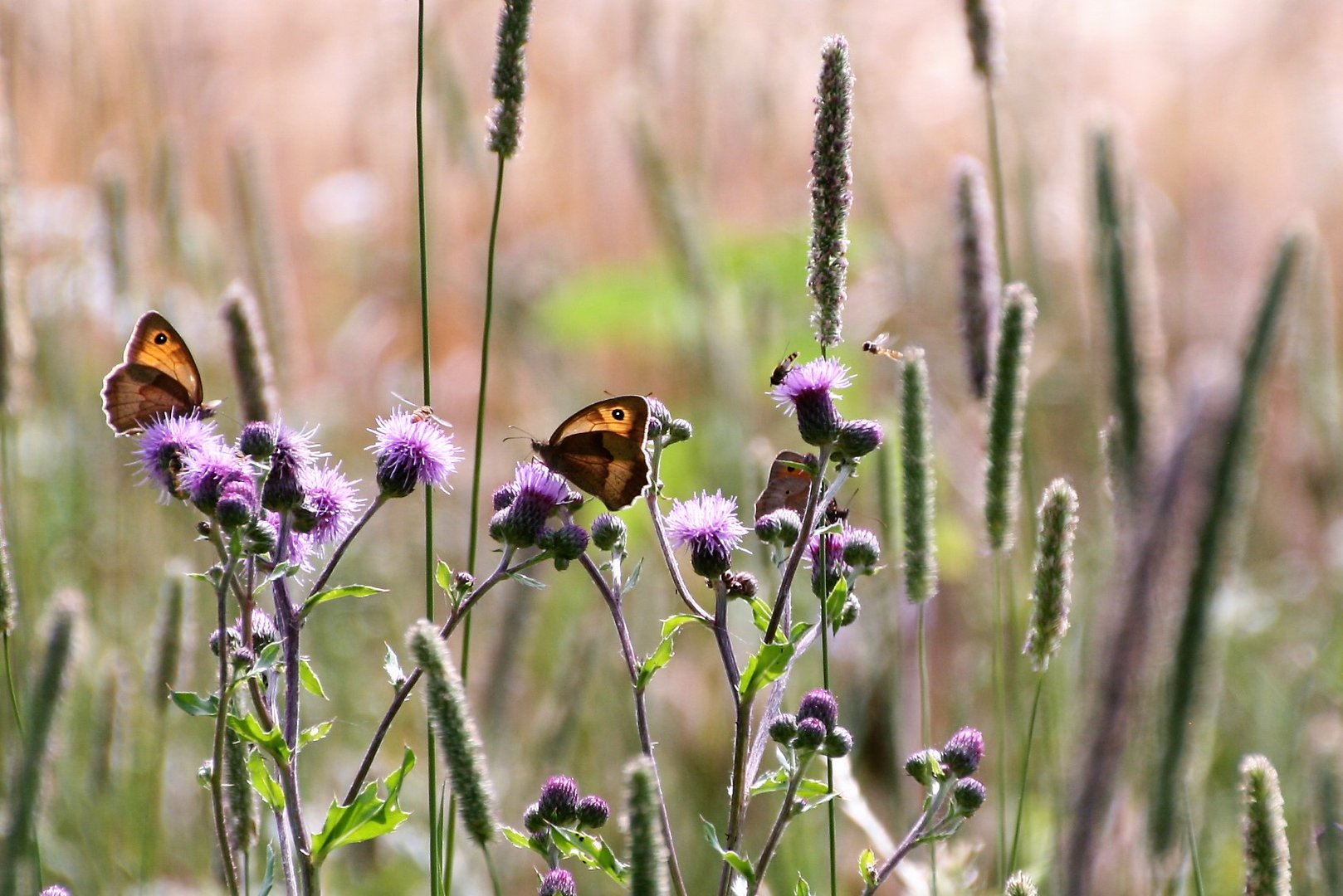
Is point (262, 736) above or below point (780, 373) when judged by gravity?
below

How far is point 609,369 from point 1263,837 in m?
7.91

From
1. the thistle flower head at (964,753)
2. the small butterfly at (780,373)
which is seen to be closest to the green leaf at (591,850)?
→ the thistle flower head at (964,753)

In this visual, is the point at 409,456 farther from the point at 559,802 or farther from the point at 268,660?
the point at 559,802

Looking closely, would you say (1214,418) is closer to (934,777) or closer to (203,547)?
(934,777)

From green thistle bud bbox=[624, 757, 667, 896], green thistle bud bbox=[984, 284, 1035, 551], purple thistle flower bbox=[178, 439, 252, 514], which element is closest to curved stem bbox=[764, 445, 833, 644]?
green thistle bud bbox=[984, 284, 1035, 551]

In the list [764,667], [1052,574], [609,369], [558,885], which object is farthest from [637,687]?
[609,369]

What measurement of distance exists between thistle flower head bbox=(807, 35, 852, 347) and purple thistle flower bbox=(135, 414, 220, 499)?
98 centimetres

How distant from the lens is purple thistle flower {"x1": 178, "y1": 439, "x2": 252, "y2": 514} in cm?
195

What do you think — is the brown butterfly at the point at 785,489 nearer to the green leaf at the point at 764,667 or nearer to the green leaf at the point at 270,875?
the green leaf at the point at 764,667

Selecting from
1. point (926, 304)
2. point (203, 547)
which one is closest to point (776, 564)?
point (203, 547)

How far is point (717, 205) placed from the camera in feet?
35.3

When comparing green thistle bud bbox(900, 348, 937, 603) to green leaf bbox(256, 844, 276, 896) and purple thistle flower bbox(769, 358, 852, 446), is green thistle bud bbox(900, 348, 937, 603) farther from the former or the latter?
green leaf bbox(256, 844, 276, 896)

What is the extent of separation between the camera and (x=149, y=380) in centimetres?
241

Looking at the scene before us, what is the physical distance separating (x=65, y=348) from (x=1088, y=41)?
9.82m
